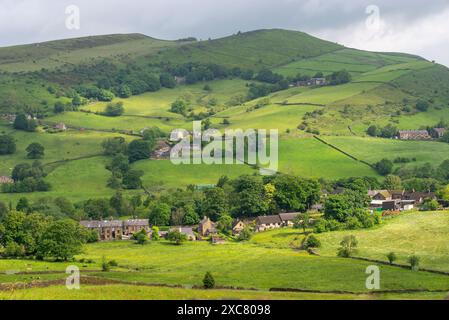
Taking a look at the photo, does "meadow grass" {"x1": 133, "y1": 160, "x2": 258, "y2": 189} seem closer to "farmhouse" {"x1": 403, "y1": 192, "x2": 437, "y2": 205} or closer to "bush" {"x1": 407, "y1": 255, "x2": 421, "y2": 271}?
"farmhouse" {"x1": 403, "y1": 192, "x2": 437, "y2": 205}

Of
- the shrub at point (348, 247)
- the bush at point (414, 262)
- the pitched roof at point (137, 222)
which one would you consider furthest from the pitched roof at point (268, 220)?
the bush at point (414, 262)

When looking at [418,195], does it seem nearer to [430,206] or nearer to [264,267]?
[430,206]

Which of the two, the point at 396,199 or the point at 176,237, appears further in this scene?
the point at 396,199

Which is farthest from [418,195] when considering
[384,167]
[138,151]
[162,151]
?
[138,151]

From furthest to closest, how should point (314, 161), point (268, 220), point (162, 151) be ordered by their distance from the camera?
point (162, 151), point (314, 161), point (268, 220)

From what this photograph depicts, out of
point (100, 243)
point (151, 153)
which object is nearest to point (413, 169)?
point (151, 153)
